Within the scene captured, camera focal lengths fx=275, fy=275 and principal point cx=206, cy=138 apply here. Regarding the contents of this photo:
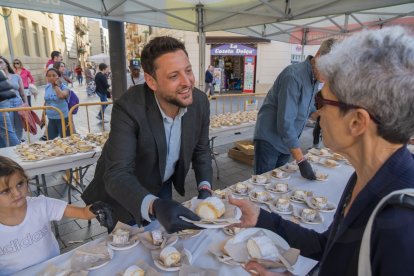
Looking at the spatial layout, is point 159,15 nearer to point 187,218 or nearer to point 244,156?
point 244,156

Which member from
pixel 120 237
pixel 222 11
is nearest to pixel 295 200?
pixel 120 237

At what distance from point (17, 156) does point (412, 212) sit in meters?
3.39

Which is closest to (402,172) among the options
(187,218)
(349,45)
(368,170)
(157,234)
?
(368,170)

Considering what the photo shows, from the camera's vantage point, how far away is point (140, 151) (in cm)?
164

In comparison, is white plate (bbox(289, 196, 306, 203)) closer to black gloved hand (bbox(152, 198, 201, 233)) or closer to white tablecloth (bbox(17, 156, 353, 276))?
white tablecloth (bbox(17, 156, 353, 276))

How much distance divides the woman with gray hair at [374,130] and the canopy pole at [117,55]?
16.9 feet

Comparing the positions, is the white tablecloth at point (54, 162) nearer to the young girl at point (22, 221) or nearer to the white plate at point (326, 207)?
the young girl at point (22, 221)

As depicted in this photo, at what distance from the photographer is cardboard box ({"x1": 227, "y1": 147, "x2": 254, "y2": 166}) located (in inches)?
205

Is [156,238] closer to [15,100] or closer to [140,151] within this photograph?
[140,151]

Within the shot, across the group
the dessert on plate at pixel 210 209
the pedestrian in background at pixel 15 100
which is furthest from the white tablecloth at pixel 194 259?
the pedestrian in background at pixel 15 100

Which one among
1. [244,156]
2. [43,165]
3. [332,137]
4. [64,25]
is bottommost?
[244,156]

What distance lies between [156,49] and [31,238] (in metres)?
1.29

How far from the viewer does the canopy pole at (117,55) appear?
17.4ft

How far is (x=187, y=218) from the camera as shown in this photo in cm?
116
